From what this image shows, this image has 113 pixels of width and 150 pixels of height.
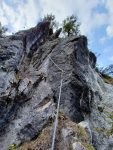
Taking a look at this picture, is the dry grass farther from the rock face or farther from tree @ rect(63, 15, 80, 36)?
tree @ rect(63, 15, 80, 36)

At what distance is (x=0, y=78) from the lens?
39.7 ft

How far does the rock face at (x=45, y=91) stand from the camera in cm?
1016

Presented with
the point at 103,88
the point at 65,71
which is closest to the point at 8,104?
the point at 65,71

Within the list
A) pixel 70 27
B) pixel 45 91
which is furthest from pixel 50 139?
pixel 70 27

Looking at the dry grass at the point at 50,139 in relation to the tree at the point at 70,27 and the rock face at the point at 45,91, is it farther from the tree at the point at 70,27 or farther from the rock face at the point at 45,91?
the tree at the point at 70,27

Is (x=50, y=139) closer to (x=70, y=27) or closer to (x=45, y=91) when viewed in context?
(x=45, y=91)

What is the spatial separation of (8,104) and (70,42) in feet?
17.2

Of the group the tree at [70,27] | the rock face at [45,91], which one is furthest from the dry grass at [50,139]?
the tree at [70,27]

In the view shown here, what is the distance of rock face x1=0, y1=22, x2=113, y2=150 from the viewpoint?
10.2 m

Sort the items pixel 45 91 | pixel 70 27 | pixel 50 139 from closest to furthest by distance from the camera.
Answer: pixel 50 139
pixel 45 91
pixel 70 27

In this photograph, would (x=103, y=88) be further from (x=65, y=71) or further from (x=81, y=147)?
(x=81, y=147)

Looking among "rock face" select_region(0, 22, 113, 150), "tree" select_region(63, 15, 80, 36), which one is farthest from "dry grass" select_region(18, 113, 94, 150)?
"tree" select_region(63, 15, 80, 36)

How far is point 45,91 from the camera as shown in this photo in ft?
37.8

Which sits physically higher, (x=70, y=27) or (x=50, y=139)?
(x=70, y=27)
